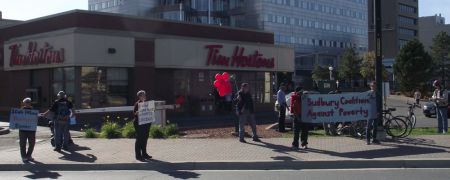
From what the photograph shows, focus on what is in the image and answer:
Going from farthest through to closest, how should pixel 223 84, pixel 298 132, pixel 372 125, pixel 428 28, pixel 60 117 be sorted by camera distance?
pixel 428 28, pixel 223 84, pixel 372 125, pixel 60 117, pixel 298 132

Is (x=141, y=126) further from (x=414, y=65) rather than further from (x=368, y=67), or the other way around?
(x=368, y=67)

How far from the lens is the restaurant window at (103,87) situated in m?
28.9

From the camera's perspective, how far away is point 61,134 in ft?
48.3

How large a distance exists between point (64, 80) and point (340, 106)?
1840cm

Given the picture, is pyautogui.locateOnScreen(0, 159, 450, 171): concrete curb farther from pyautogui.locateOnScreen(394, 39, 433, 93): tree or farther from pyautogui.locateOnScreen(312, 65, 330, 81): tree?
pyautogui.locateOnScreen(312, 65, 330, 81): tree

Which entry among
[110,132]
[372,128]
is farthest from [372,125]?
[110,132]

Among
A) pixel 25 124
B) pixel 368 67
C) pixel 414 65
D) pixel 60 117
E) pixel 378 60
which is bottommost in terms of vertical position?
pixel 25 124

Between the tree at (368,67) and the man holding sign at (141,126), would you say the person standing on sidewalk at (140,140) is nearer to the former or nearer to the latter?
the man holding sign at (141,126)

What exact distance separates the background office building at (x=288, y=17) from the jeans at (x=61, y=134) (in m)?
71.5

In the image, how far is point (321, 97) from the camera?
15.1 metres

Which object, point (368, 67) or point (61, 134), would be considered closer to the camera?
point (61, 134)

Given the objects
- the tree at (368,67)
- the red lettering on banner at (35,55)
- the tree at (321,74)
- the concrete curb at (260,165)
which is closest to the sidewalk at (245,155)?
the concrete curb at (260,165)

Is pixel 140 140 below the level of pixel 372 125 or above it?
below

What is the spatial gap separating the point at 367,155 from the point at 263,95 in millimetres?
25508
